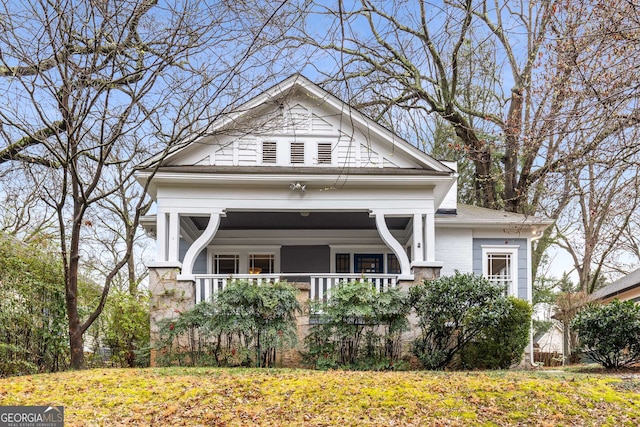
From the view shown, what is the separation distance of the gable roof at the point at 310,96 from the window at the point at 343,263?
3.60m

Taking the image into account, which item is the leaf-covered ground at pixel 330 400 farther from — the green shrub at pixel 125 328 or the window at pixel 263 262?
the window at pixel 263 262

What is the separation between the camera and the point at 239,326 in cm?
1074

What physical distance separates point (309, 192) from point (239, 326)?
3216 millimetres

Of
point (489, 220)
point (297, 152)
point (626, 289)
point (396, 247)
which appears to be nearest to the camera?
point (396, 247)

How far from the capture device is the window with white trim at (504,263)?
1429cm

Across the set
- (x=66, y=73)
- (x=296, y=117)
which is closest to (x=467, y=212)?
(x=296, y=117)

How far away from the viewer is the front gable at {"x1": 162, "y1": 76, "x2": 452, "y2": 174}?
12641 millimetres

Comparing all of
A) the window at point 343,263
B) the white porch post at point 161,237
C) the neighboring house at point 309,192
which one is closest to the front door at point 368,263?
the window at point 343,263

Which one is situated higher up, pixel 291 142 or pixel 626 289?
pixel 291 142

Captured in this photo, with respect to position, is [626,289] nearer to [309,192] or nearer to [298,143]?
[309,192]

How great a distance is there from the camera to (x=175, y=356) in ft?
36.9

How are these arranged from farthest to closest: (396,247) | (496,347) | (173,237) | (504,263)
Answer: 1. (504,263)
2. (396,247)
3. (173,237)
4. (496,347)

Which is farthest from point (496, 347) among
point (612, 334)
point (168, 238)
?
point (168, 238)

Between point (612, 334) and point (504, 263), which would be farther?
point (504, 263)
